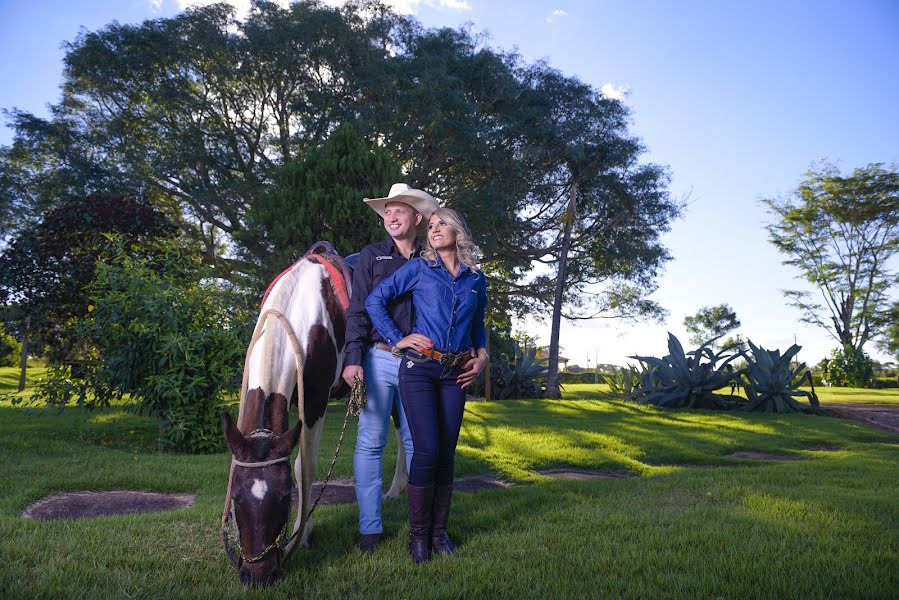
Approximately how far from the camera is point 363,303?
3.57 metres

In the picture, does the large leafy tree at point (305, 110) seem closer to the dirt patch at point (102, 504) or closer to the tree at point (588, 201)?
the tree at point (588, 201)

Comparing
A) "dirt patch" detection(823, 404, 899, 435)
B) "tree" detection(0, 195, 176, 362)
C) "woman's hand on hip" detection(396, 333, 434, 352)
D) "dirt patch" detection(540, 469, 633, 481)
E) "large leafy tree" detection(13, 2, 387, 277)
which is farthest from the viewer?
"large leafy tree" detection(13, 2, 387, 277)

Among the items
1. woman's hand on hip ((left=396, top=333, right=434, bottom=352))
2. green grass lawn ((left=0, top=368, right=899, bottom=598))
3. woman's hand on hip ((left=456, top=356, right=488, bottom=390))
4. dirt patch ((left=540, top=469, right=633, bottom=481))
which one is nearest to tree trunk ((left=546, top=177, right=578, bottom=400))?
green grass lawn ((left=0, top=368, right=899, bottom=598))

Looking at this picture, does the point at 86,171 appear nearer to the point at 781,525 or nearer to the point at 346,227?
the point at 346,227

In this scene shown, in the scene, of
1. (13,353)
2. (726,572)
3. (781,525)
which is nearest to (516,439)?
(781,525)

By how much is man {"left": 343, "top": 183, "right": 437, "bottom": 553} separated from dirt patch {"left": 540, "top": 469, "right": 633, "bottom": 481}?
2.77 metres

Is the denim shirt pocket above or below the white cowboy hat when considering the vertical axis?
below

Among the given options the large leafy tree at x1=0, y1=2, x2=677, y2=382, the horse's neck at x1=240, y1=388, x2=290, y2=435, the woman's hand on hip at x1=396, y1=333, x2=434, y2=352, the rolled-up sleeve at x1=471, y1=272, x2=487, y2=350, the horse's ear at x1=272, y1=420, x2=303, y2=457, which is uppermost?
the large leafy tree at x1=0, y1=2, x2=677, y2=382

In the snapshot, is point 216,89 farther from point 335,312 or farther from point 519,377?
point 335,312

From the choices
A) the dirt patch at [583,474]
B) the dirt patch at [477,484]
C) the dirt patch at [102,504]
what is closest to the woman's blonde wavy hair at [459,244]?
the dirt patch at [477,484]

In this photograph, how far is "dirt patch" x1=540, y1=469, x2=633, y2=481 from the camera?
5.97 metres

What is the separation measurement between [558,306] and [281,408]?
1503 cm

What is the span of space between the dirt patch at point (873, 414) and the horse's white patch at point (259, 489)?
10.3 metres

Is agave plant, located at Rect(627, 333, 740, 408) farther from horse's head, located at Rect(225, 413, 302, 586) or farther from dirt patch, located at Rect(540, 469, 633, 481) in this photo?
horse's head, located at Rect(225, 413, 302, 586)
